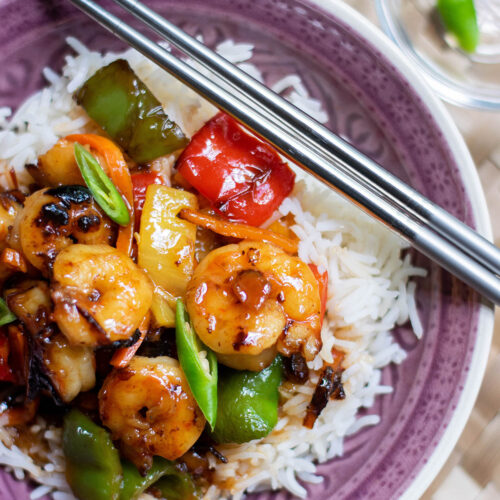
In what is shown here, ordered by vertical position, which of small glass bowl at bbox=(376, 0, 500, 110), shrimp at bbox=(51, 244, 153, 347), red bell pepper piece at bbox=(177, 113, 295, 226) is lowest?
shrimp at bbox=(51, 244, 153, 347)

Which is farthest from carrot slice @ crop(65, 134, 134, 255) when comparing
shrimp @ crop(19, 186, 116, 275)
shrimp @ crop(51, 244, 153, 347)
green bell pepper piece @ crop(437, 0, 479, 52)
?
green bell pepper piece @ crop(437, 0, 479, 52)

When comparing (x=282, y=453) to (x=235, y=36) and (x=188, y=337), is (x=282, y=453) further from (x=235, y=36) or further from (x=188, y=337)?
(x=235, y=36)

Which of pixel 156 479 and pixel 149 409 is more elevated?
pixel 149 409

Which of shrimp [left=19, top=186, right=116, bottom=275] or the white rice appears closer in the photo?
shrimp [left=19, top=186, right=116, bottom=275]

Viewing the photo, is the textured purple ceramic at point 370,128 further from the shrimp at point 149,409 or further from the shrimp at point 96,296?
the shrimp at point 96,296

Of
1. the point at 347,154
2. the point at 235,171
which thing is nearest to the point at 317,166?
the point at 347,154

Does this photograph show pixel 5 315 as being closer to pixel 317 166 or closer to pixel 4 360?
→ pixel 4 360

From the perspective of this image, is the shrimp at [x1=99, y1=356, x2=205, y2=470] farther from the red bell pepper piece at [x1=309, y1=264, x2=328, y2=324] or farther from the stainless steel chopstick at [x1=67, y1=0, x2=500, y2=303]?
the stainless steel chopstick at [x1=67, y1=0, x2=500, y2=303]
